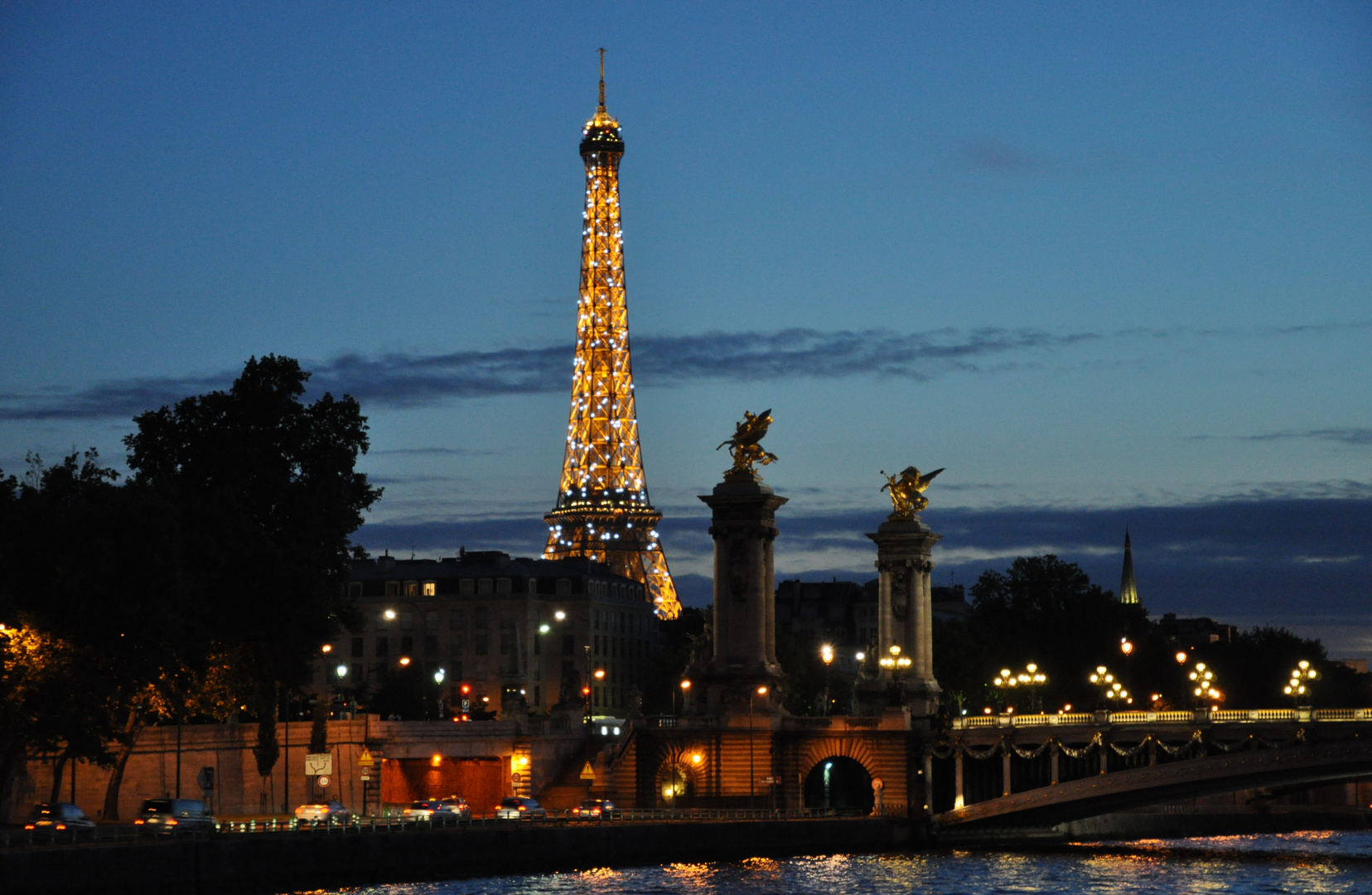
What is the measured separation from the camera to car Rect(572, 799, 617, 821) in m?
82.7

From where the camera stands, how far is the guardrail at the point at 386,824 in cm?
6356

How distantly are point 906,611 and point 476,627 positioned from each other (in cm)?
5931

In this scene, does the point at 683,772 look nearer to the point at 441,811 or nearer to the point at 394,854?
the point at 441,811

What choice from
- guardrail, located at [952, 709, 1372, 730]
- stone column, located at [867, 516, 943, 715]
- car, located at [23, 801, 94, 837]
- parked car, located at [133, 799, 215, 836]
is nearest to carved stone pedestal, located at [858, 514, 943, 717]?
stone column, located at [867, 516, 943, 715]

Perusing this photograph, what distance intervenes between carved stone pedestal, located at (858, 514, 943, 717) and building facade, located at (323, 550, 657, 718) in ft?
168

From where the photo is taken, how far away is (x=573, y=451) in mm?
193750

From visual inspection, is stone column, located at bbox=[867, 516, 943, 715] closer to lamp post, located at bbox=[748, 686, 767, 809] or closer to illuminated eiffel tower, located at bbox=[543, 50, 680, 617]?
lamp post, located at bbox=[748, 686, 767, 809]

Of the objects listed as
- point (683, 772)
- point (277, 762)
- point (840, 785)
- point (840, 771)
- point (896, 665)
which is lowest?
point (840, 785)

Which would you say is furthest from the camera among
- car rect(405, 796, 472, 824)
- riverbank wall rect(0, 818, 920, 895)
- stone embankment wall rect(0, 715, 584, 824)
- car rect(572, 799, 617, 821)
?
car rect(572, 799, 617, 821)

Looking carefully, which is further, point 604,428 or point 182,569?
point 604,428

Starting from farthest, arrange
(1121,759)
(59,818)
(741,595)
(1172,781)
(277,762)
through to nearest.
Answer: (741,595) → (1121,759) → (1172,781) → (277,762) → (59,818)

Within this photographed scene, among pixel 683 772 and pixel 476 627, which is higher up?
pixel 476 627

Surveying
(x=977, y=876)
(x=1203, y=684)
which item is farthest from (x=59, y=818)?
(x=1203, y=684)

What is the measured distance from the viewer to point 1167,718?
9031 centimetres
